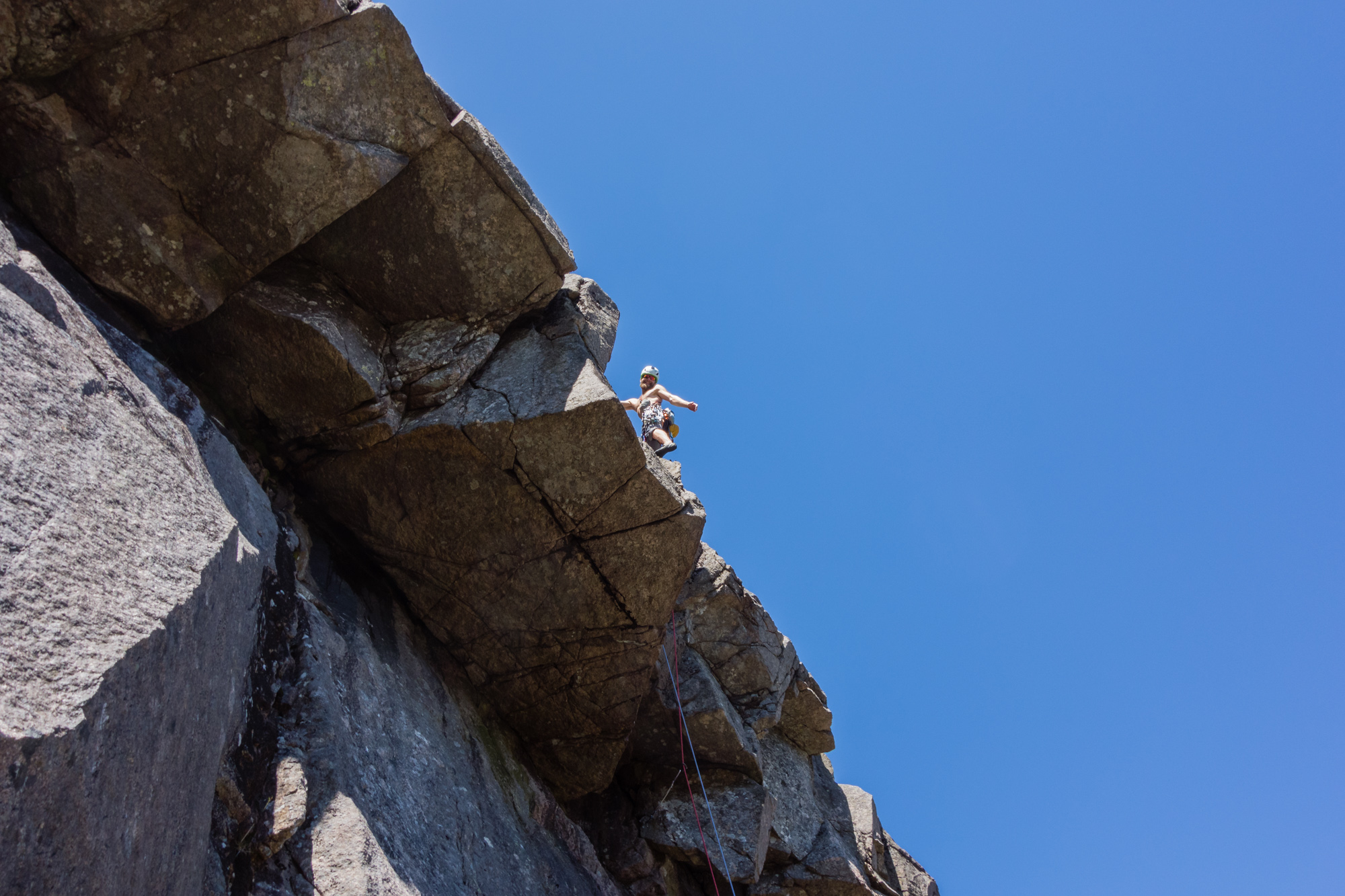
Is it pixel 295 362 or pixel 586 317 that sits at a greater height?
pixel 586 317

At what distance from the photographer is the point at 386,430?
1013 centimetres

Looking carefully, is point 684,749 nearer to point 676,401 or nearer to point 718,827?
point 718,827

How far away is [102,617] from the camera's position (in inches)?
170

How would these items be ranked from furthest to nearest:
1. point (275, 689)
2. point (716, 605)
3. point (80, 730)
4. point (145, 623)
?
point (716, 605), point (275, 689), point (145, 623), point (80, 730)

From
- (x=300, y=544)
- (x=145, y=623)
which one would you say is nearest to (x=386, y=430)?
(x=300, y=544)

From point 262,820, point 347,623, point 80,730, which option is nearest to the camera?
point 80,730

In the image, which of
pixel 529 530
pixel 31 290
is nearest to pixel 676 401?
pixel 529 530

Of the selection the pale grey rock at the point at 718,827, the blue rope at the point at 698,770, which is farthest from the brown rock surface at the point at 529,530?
the pale grey rock at the point at 718,827

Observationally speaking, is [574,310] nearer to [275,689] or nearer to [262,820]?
[275,689]

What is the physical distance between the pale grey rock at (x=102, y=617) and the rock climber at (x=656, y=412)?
30.0 feet

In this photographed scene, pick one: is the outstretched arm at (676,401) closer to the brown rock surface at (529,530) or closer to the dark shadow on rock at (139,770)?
the brown rock surface at (529,530)

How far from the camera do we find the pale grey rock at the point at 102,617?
3.77 m

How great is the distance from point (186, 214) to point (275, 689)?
538cm

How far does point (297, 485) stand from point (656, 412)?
23.7ft
